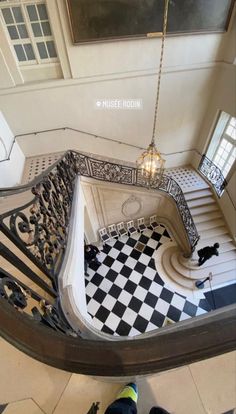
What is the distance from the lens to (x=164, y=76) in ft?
17.9

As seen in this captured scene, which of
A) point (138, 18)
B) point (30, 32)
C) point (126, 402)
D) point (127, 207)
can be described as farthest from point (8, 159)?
point (126, 402)

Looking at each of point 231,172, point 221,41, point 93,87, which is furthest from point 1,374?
point 221,41

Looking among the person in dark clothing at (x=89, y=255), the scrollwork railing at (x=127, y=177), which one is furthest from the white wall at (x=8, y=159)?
the person in dark clothing at (x=89, y=255)

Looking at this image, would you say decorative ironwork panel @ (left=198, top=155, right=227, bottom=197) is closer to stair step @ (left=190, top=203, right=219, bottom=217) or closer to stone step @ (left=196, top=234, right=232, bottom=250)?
stair step @ (left=190, top=203, right=219, bottom=217)

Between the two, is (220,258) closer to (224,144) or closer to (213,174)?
(213,174)

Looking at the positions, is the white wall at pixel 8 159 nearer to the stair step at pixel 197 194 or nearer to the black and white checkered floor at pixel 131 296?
the black and white checkered floor at pixel 131 296

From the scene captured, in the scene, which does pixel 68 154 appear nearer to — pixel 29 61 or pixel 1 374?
pixel 29 61

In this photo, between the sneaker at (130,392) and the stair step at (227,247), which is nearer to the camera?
the sneaker at (130,392)

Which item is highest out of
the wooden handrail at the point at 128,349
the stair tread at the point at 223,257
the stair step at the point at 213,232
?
the wooden handrail at the point at 128,349

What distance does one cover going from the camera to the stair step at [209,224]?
6.68 m

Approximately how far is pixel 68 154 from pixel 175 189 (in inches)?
152

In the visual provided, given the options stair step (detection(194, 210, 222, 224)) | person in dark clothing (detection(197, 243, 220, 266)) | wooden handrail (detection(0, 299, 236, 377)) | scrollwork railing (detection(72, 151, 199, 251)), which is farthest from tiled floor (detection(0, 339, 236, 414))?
stair step (detection(194, 210, 222, 224))

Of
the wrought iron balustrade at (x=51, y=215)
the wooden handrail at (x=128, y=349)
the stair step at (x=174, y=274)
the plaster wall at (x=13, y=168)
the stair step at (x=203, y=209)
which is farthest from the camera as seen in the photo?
the stair step at (x=203, y=209)

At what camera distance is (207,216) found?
22.5ft
